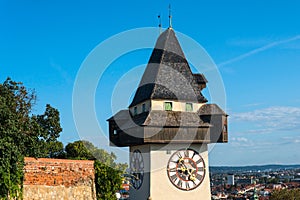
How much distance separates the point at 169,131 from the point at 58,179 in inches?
213

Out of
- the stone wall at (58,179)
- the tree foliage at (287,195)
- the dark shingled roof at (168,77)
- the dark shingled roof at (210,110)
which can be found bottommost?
the tree foliage at (287,195)

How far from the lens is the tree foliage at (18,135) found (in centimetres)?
1284

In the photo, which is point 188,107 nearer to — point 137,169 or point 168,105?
point 168,105

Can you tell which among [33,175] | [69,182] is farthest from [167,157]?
[33,175]

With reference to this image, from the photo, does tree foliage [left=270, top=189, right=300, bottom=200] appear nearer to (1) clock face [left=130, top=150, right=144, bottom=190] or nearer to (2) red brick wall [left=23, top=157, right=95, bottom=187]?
(1) clock face [left=130, top=150, right=144, bottom=190]

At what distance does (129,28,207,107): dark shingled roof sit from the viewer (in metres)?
19.5

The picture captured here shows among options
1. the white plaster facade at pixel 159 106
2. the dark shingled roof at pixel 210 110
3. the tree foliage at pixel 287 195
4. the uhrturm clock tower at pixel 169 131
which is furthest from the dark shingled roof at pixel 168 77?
the tree foliage at pixel 287 195

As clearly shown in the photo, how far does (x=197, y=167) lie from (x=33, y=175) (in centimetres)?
769

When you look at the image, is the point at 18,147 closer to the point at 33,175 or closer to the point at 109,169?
the point at 33,175

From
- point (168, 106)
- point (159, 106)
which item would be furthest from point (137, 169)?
point (168, 106)

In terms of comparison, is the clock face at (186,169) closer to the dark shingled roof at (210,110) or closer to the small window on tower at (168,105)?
the dark shingled roof at (210,110)

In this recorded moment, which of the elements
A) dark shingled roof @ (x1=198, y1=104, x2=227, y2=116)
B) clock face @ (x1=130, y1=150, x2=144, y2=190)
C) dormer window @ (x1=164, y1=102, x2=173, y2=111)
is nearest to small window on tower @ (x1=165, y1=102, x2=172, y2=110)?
dormer window @ (x1=164, y1=102, x2=173, y2=111)

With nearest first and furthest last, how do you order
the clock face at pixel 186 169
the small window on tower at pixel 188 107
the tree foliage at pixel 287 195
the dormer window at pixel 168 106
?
the clock face at pixel 186 169 → the dormer window at pixel 168 106 → the small window on tower at pixel 188 107 → the tree foliage at pixel 287 195

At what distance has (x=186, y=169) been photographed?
61.8ft
